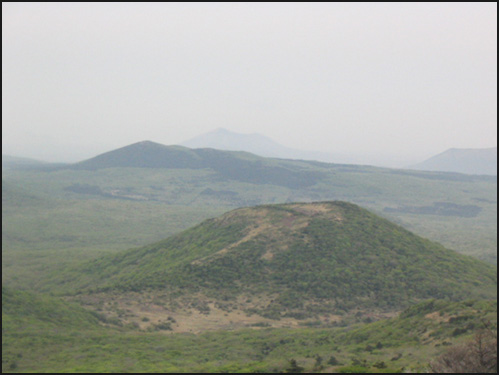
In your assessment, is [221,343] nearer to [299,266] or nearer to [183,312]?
[183,312]

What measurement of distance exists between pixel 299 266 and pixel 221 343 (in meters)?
21.5

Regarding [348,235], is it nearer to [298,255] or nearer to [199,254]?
[298,255]

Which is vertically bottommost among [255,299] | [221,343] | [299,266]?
[255,299]

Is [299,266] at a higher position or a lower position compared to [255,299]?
higher

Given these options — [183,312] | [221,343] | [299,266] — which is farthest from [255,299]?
[221,343]

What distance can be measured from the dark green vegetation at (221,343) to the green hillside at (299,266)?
9926 mm

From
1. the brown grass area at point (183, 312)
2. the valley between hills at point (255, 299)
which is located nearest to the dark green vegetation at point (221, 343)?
the valley between hills at point (255, 299)

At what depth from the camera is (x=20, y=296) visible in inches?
1341

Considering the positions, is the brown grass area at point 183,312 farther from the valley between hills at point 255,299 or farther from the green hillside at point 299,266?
the green hillside at point 299,266

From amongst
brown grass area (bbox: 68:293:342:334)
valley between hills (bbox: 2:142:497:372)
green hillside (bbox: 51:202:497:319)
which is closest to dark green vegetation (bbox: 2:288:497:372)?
valley between hills (bbox: 2:142:497:372)

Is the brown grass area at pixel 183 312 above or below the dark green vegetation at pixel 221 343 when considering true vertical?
below

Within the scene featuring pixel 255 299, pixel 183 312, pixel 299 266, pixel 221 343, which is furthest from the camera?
pixel 299 266

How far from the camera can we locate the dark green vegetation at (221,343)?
2241 centimetres

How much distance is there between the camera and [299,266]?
159 ft
